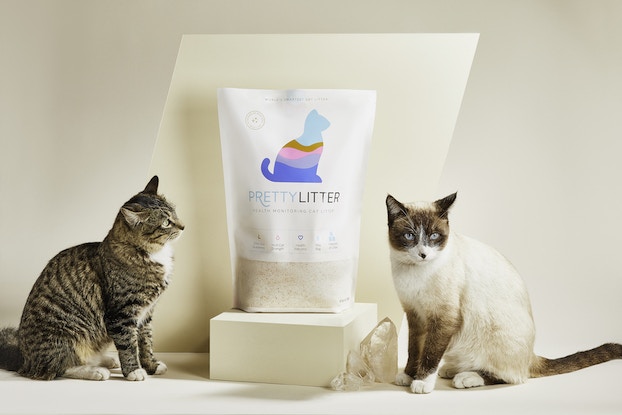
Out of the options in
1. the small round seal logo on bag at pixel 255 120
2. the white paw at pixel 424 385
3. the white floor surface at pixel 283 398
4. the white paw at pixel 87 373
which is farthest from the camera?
the small round seal logo on bag at pixel 255 120

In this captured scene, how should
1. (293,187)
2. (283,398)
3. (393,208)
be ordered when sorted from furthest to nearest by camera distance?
1. (293,187)
2. (393,208)
3. (283,398)

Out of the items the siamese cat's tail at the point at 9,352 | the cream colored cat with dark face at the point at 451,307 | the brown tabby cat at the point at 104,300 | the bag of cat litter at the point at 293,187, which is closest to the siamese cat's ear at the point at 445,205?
the cream colored cat with dark face at the point at 451,307

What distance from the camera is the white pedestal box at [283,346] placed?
80.0 inches

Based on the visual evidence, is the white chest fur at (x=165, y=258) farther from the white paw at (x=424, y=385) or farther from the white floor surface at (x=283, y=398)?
the white paw at (x=424, y=385)

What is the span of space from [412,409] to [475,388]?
0.85ft

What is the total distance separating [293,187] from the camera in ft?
7.11

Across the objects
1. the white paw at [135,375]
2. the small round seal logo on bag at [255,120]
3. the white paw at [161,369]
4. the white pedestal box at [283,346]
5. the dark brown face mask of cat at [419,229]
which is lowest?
the white paw at [161,369]

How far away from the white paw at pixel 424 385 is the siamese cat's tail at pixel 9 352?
3.39 feet

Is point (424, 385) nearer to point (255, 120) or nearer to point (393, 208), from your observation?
point (393, 208)

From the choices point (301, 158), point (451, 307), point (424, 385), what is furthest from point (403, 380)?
point (301, 158)

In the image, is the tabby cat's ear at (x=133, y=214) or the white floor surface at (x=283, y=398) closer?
the white floor surface at (x=283, y=398)

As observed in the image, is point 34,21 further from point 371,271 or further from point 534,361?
point 534,361

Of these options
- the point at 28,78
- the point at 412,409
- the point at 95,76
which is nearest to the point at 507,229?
the point at 412,409

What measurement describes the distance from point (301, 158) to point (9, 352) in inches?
37.4
